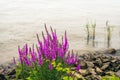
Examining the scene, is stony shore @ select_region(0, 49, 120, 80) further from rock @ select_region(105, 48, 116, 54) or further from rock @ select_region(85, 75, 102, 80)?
rock @ select_region(105, 48, 116, 54)

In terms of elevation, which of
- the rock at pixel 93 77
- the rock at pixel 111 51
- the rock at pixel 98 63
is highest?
the rock at pixel 93 77

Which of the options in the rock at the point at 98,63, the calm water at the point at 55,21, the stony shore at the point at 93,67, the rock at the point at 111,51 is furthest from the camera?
the calm water at the point at 55,21

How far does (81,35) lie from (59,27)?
1.76 meters

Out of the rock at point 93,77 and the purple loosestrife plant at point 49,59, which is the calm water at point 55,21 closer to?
the rock at point 93,77

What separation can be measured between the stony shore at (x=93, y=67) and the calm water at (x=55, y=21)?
1165 mm

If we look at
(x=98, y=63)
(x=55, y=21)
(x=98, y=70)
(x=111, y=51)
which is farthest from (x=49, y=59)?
(x=55, y=21)

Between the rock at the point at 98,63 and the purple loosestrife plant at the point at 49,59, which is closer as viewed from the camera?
the purple loosestrife plant at the point at 49,59

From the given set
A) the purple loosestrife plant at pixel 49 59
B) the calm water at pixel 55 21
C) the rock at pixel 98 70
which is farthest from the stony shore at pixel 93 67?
the purple loosestrife plant at pixel 49 59

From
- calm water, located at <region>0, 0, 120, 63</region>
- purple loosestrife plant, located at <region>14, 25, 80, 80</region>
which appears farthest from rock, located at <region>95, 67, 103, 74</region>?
calm water, located at <region>0, 0, 120, 63</region>

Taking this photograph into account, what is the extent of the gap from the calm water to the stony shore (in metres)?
1.16

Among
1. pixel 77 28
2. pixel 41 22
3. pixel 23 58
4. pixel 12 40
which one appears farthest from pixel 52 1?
pixel 23 58

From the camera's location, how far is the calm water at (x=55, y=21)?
37.3 ft

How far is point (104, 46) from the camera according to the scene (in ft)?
35.8

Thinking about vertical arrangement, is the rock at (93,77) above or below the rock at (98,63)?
above
